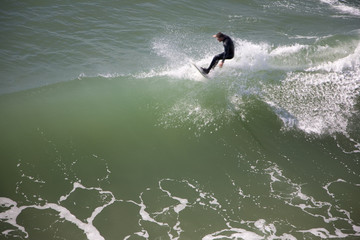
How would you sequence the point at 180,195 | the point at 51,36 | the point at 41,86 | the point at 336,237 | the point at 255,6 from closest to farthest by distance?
the point at 336,237, the point at 180,195, the point at 41,86, the point at 51,36, the point at 255,6

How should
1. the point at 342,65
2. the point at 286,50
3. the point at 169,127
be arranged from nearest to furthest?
the point at 169,127 → the point at 342,65 → the point at 286,50

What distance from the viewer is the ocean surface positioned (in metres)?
8.02

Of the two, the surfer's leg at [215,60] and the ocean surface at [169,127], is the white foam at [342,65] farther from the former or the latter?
the surfer's leg at [215,60]

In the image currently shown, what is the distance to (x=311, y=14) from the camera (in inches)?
727

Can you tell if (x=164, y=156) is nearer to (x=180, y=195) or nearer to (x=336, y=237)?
(x=180, y=195)

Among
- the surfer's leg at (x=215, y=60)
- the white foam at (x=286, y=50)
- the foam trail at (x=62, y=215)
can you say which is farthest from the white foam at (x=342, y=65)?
the foam trail at (x=62, y=215)

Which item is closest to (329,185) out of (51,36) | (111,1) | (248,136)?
(248,136)

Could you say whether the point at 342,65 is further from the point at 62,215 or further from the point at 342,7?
the point at 62,215

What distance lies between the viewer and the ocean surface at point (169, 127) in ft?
26.3

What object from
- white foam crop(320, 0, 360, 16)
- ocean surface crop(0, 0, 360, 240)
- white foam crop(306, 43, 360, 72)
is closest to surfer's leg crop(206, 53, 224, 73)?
ocean surface crop(0, 0, 360, 240)

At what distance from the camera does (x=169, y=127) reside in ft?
34.6

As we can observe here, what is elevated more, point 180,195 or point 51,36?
point 51,36

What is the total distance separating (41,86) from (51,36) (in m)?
3.06

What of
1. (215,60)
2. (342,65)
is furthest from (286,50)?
(215,60)
